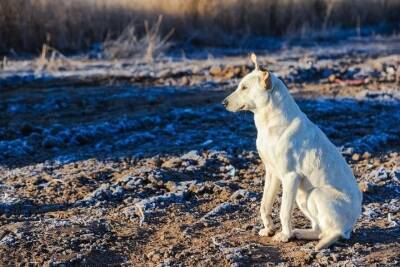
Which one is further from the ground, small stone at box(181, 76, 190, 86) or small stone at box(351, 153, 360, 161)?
small stone at box(181, 76, 190, 86)

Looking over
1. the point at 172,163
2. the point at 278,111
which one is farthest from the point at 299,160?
the point at 172,163

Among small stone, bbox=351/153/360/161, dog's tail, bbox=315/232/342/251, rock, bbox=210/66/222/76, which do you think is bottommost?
small stone, bbox=351/153/360/161

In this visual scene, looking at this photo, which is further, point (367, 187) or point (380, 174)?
point (380, 174)

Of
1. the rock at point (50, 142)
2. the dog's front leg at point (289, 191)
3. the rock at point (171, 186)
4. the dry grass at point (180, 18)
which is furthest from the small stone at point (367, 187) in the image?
the dry grass at point (180, 18)

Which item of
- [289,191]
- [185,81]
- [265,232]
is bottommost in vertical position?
[265,232]

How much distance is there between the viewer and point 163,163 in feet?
30.3

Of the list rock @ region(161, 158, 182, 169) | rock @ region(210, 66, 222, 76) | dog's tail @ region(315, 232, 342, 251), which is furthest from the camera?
rock @ region(210, 66, 222, 76)

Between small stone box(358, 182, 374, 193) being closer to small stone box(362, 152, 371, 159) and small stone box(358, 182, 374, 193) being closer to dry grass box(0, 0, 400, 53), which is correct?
small stone box(362, 152, 371, 159)

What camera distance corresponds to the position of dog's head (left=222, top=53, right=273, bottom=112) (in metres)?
6.11

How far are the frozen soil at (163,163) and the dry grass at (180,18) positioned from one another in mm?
1497

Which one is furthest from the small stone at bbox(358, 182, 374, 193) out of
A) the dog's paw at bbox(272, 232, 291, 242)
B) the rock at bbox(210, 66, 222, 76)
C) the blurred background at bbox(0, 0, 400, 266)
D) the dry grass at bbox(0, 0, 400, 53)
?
the dry grass at bbox(0, 0, 400, 53)

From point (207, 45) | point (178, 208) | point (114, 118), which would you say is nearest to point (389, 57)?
point (207, 45)

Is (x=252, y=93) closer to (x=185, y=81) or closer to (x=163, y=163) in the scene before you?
(x=163, y=163)

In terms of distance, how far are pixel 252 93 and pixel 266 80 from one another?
0.18 m
